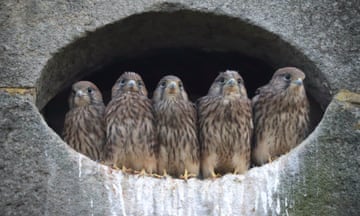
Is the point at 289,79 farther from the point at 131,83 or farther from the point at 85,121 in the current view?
the point at 85,121

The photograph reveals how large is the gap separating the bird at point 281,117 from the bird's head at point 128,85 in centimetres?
79

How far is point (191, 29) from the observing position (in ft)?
24.3

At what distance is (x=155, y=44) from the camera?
25.1 ft

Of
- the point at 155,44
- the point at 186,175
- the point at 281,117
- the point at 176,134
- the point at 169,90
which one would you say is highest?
the point at 155,44

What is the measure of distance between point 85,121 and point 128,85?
1.21 feet

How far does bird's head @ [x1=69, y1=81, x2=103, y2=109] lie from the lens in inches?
295

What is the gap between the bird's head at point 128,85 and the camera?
7379 mm

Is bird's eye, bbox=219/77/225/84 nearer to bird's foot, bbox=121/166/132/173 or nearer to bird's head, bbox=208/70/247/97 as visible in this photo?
bird's head, bbox=208/70/247/97

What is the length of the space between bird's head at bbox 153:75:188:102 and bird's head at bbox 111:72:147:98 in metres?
0.13

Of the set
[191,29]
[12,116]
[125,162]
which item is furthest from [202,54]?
[12,116]

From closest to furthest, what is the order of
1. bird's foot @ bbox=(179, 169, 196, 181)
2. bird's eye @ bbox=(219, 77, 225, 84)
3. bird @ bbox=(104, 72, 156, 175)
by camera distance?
bird's foot @ bbox=(179, 169, 196, 181) → bird @ bbox=(104, 72, 156, 175) → bird's eye @ bbox=(219, 77, 225, 84)

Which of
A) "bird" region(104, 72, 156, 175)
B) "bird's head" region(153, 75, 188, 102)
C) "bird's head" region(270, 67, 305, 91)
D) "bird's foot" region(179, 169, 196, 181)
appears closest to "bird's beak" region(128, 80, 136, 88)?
"bird" region(104, 72, 156, 175)

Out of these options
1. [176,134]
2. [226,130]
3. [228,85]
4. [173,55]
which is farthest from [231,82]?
[173,55]

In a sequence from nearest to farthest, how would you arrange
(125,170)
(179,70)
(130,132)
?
(125,170), (130,132), (179,70)
